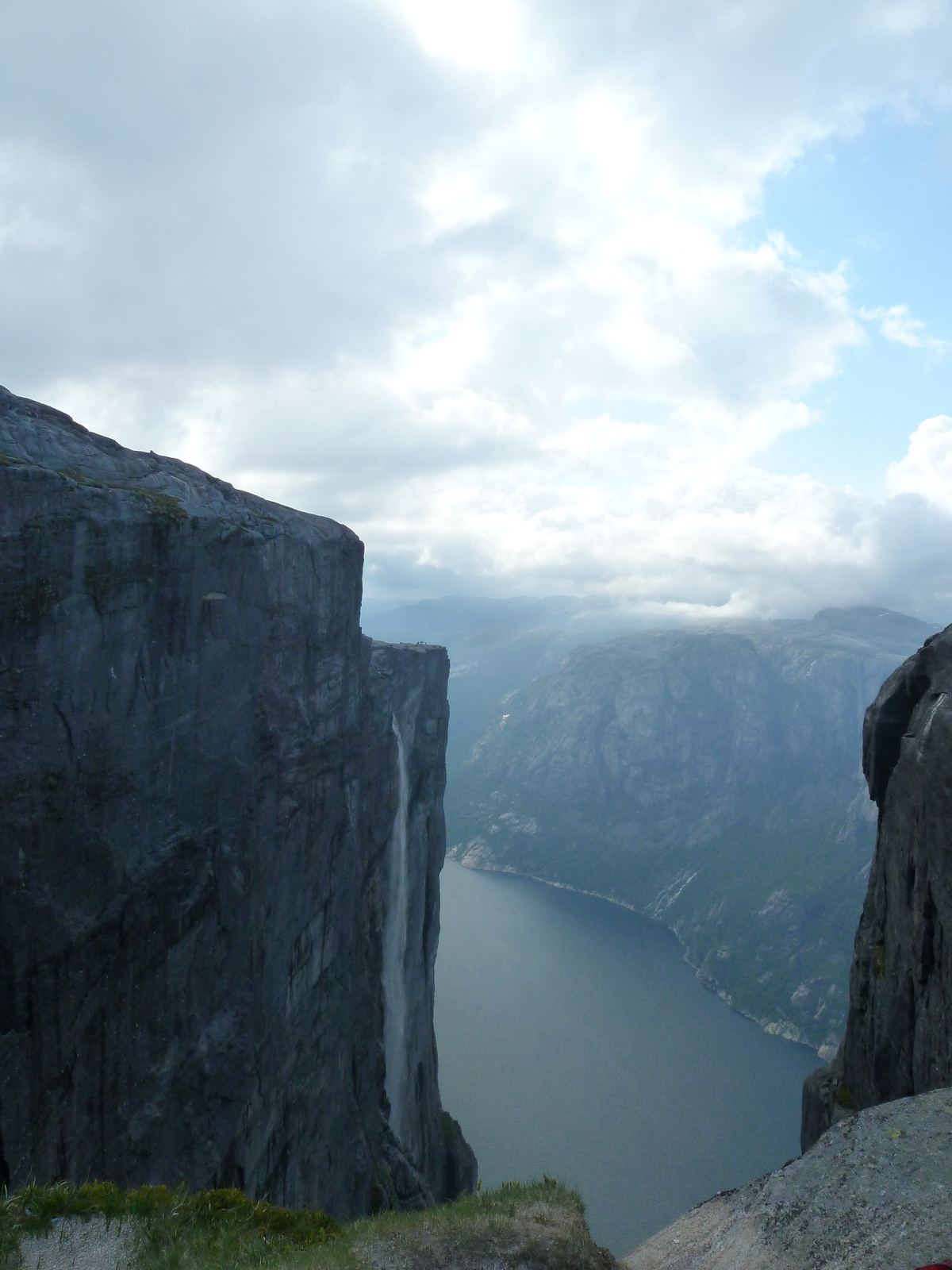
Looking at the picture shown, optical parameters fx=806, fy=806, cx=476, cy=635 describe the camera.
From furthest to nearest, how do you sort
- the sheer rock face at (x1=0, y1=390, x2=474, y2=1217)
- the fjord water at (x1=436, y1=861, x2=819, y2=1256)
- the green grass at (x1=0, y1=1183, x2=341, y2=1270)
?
the fjord water at (x1=436, y1=861, x2=819, y2=1256) → the sheer rock face at (x1=0, y1=390, x2=474, y2=1217) → the green grass at (x1=0, y1=1183, x2=341, y2=1270)

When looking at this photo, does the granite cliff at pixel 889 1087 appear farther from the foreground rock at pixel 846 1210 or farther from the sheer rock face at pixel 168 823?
the sheer rock face at pixel 168 823

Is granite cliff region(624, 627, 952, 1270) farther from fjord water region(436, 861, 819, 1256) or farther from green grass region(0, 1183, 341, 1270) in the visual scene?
fjord water region(436, 861, 819, 1256)

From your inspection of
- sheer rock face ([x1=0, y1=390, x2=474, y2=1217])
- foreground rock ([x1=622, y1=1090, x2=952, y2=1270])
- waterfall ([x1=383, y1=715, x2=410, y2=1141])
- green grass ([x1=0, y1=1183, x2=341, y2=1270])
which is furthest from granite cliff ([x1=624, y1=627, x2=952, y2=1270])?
waterfall ([x1=383, y1=715, x2=410, y2=1141])

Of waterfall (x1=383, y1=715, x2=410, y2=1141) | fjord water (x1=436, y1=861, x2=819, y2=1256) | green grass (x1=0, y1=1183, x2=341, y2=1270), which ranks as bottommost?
fjord water (x1=436, y1=861, x2=819, y2=1256)

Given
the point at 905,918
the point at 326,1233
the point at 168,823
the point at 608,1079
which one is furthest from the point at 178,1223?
A: the point at 608,1079

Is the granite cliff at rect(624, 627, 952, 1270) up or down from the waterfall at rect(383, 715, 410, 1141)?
up
